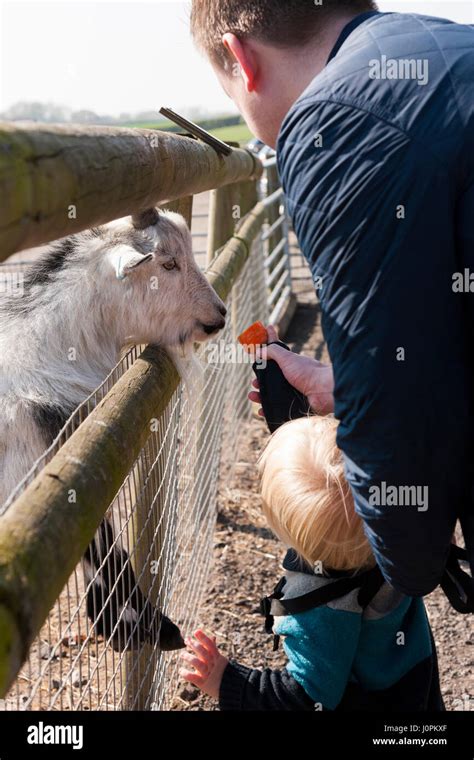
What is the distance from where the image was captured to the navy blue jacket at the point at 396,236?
1324 millimetres

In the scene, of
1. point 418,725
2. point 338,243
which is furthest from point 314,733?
point 338,243

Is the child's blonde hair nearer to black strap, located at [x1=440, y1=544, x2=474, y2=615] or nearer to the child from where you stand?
the child

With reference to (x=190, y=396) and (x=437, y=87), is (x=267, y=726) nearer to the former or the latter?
(x=190, y=396)

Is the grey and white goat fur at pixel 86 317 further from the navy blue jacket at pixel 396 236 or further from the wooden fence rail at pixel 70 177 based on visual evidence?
the navy blue jacket at pixel 396 236

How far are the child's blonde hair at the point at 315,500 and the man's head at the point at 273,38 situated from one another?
78 centimetres

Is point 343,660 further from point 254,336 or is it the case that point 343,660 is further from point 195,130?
point 195,130

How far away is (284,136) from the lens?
1445 millimetres

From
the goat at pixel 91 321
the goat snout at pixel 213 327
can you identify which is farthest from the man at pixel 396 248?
the goat snout at pixel 213 327

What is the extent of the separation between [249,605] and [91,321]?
6.14 ft

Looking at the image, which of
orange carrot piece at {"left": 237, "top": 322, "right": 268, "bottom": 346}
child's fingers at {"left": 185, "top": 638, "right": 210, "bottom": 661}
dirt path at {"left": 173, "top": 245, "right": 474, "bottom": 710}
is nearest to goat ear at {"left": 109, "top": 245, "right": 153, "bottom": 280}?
orange carrot piece at {"left": 237, "top": 322, "right": 268, "bottom": 346}

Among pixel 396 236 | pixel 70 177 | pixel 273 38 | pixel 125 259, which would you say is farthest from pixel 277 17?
pixel 125 259

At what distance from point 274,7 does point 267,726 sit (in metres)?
1.70

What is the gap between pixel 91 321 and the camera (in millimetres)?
2770

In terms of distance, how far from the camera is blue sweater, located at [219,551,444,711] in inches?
79.9
